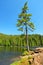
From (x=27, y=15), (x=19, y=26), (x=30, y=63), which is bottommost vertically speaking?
(x=30, y=63)

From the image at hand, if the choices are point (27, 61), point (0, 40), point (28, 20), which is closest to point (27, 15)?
point (28, 20)

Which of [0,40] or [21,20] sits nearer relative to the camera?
[21,20]

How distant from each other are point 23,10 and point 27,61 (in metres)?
33.1

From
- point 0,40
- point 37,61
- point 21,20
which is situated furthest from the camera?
point 0,40

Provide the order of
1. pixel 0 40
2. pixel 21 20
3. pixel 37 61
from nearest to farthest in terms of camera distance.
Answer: pixel 37 61 → pixel 21 20 → pixel 0 40

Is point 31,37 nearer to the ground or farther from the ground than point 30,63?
farther from the ground

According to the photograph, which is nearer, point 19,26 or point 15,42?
point 19,26

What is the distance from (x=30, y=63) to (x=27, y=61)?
3.19 ft

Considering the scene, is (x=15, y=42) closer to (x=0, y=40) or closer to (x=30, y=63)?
(x=0, y=40)

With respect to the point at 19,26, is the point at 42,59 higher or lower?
lower

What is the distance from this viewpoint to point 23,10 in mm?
54812

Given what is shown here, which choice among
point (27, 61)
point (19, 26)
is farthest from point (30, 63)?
point (19, 26)

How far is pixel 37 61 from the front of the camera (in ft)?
73.4

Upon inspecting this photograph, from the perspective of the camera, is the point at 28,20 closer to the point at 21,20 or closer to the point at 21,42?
the point at 21,20
